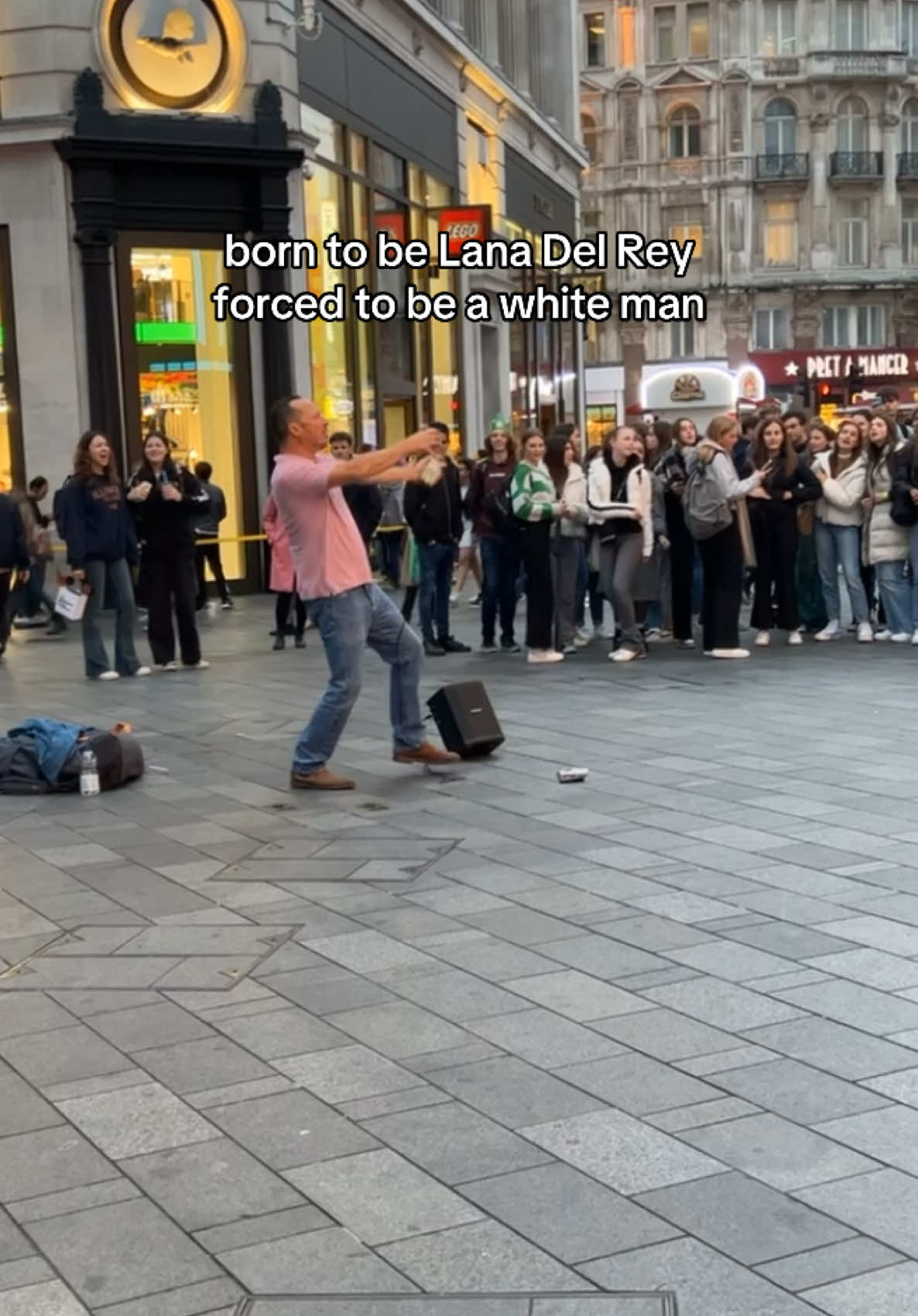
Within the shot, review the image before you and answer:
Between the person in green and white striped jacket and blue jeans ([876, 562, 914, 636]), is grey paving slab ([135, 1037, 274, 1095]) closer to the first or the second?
the person in green and white striped jacket

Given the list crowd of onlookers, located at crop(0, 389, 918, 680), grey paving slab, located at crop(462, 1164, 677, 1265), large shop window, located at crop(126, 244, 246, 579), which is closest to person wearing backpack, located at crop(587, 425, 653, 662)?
crowd of onlookers, located at crop(0, 389, 918, 680)

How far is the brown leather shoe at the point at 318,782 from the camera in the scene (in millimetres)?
8328

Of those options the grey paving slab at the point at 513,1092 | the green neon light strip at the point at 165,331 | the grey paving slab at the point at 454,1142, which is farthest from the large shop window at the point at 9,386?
the grey paving slab at the point at 454,1142

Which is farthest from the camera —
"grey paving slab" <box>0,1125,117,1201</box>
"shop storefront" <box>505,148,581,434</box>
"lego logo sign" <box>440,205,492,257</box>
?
"shop storefront" <box>505,148,581,434</box>

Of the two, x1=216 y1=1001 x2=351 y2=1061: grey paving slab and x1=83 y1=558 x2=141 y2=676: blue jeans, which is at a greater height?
x1=83 y1=558 x2=141 y2=676: blue jeans

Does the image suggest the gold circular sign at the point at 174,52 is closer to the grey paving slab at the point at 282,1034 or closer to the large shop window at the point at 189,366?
the large shop window at the point at 189,366

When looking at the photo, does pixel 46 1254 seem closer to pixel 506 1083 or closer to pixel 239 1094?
pixel 239 1094

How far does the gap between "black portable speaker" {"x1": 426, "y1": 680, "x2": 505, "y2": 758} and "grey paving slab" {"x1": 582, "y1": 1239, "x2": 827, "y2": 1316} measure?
5628mm

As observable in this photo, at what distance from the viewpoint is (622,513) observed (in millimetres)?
13031

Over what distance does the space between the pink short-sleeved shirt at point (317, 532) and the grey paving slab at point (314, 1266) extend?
193 inches

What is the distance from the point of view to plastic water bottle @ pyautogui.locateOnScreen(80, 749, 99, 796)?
8.43m

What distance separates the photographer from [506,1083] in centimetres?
433

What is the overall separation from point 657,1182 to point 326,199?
778 inches

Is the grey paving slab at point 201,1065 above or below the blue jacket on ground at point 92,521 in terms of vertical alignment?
below
